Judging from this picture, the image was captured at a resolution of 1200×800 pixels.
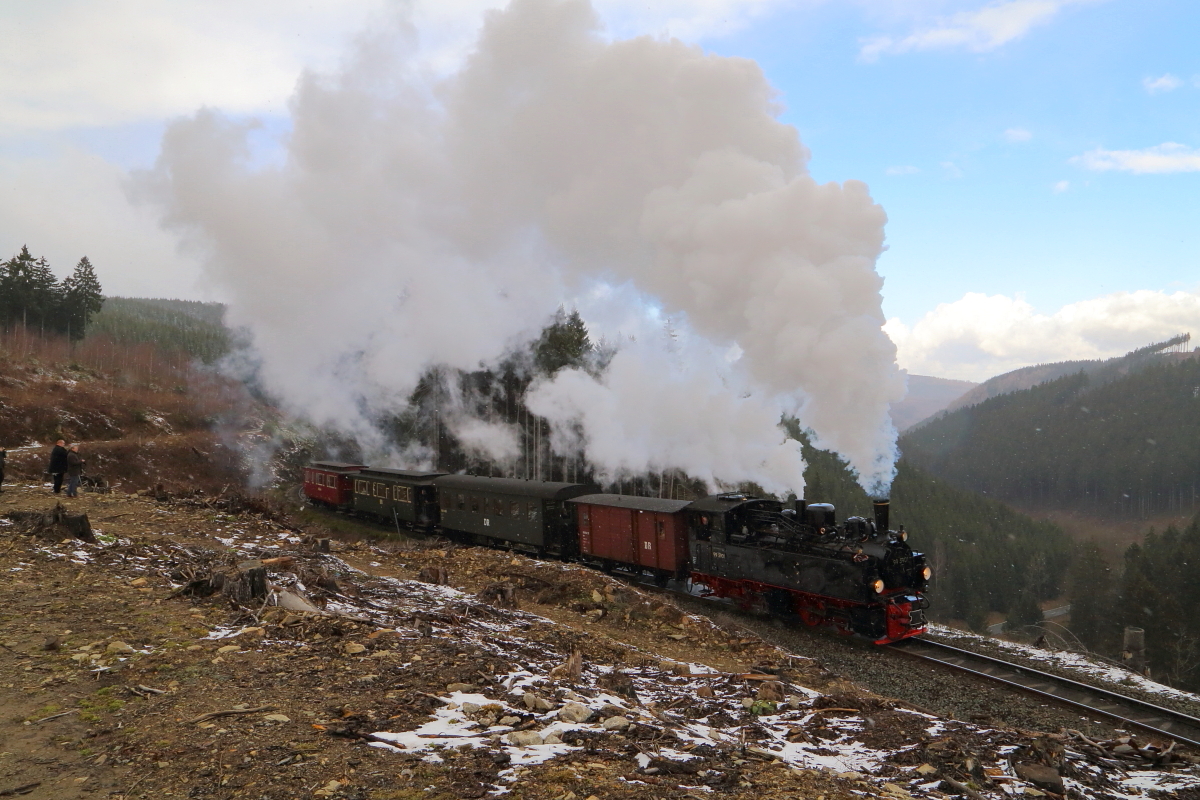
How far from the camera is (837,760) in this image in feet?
23.0

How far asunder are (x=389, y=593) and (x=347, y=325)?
24120mm

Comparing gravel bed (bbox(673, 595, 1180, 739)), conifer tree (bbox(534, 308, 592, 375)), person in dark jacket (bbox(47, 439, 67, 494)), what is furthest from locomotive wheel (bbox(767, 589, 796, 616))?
conifer tree (bbox(534, 308, 592, 375))

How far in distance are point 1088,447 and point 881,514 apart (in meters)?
123

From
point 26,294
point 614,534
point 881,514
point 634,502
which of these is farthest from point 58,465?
point 26,294

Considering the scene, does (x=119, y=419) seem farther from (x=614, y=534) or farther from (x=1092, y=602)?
(x=1092, y=602)

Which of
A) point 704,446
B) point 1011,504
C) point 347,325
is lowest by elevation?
point 1011,504

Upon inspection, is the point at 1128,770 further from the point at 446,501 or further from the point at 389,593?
the point at 446,501

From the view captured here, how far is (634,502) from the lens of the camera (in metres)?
19.1

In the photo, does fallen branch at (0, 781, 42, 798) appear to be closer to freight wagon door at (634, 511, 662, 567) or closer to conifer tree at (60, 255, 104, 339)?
freight wagon door at (634, 511, 662, 567)

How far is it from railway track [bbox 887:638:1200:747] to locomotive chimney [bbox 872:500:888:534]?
2389mm

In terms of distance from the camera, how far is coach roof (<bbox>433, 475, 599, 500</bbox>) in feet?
69.8

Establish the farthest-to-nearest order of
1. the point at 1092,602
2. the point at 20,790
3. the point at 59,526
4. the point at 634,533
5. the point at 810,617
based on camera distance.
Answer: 1. the point at 1092,602
2. the point at 634,533
3. the point at 810,617
4. the point at 59,526
5. the point at 20,790

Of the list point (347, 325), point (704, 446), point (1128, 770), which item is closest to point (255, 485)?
point (347, 325)

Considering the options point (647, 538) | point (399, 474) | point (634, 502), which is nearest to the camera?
point (647, 538)
